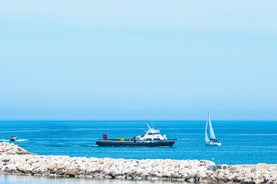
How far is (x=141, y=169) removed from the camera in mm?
36531

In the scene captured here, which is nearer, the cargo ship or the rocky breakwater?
the rocky breakwater

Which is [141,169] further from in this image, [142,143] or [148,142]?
[142,143]

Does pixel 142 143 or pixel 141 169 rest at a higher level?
pixel 142 143

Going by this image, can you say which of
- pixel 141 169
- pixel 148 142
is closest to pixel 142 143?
pixel 148 142

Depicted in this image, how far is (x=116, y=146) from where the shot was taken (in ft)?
248

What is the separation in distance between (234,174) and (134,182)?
455 cm

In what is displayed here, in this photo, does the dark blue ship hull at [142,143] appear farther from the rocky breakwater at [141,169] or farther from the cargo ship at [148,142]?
the rocky breakwater at [141,169]

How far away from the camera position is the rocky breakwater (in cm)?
3372

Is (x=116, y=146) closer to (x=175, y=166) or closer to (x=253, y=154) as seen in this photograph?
(x=253, y=154)

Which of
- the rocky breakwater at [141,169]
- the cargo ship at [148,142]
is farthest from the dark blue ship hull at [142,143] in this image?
the rocky breakwater at [141,169]

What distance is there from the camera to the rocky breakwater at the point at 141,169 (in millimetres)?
33719

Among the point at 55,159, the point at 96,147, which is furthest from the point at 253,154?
the point at 55,159

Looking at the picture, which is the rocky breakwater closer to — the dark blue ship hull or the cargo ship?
the dark blue ship hull

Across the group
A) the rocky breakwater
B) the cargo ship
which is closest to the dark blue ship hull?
the cargo ship
